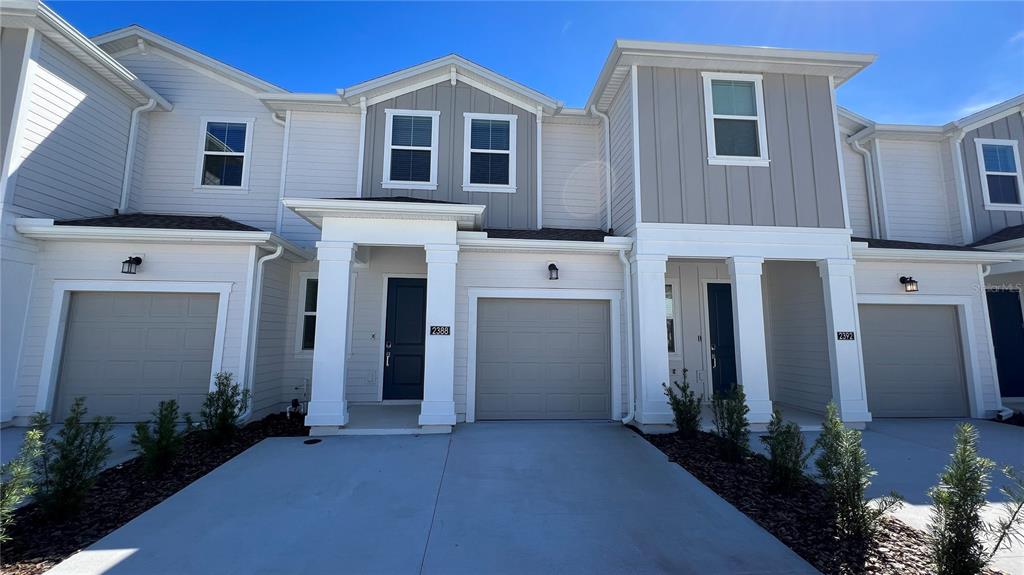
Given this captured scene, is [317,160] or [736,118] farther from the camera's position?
[317,160]

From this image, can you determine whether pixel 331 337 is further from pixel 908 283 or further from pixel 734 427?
pixel 908 283

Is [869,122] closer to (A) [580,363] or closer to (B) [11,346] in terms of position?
(A) [580,363]

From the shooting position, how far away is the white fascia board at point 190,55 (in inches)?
323

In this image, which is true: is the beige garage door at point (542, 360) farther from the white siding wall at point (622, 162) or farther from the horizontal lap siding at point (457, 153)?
the horizontal lap siding at point (457, 153)

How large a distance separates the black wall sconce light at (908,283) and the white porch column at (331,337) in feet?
29.6

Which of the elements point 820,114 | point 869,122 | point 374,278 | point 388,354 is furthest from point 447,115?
point 869,122

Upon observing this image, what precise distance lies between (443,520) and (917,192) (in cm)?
1164

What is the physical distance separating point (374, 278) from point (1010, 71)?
12.2 meters

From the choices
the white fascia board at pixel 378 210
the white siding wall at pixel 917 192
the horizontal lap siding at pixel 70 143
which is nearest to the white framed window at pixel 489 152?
the white fascia board at pixel 378 210

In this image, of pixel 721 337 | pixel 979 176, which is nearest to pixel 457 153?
pixel 721 337

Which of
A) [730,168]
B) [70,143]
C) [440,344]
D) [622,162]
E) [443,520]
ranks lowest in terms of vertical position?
[443,520]

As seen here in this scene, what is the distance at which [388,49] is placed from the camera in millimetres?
8672

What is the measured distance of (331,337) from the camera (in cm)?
598

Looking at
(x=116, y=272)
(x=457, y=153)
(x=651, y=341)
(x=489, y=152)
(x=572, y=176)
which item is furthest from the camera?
(x=572, y=176)
